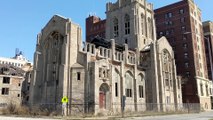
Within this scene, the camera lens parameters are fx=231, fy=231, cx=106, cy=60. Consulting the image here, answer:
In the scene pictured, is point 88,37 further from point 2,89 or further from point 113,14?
point 2,89

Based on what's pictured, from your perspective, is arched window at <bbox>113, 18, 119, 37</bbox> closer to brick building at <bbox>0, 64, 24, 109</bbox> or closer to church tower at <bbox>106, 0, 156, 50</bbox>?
church tower at <bbox>106, 0, 156, 50</bbox>

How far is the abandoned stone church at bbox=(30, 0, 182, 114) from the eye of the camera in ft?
121

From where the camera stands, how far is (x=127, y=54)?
158 ft

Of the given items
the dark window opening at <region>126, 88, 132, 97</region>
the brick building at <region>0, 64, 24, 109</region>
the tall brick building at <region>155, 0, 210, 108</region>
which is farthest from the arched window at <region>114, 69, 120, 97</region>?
the brick building at <region>0, 64, 24, 109</region>

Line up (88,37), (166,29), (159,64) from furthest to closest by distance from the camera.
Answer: (88,37), (166,29), (159,64)

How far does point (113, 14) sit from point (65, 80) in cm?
3403

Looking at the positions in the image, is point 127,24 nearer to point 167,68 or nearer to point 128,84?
point 167,68

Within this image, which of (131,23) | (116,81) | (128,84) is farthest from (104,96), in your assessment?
(131,23)

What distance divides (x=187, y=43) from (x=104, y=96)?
42.1 metres

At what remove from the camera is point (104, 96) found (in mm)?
38688

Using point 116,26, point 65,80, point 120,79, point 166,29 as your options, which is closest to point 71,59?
point 65,80

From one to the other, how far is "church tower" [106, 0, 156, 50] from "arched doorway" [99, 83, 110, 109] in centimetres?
2002

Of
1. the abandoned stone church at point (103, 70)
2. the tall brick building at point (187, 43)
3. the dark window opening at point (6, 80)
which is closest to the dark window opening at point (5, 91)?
the dark window opening at point (6, 80)

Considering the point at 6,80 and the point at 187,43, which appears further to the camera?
the point at 187,43
